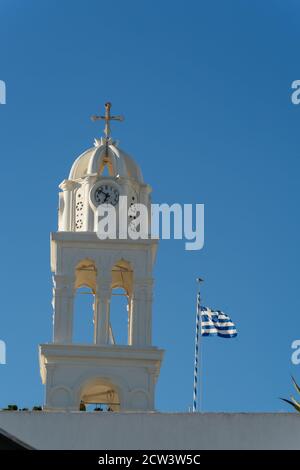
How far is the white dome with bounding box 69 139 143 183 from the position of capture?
53906mm

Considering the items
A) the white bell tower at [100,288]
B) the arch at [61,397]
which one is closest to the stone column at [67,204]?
the white bell tower at [100,288]

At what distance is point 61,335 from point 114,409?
298 cm

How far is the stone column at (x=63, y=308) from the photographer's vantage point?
170 ft

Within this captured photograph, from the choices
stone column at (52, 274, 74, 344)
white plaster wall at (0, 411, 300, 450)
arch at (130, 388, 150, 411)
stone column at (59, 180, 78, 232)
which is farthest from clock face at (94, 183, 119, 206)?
white plaster wall at (0, 411, 300, 450)

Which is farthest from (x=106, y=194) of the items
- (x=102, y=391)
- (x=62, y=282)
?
(x=102, y=391)

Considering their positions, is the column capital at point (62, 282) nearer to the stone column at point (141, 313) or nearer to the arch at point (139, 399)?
the stone column at point (141, 313)

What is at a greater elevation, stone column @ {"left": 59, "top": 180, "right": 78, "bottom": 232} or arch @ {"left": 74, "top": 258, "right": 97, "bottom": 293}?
stone column @ {"left": 59, "top": 180, "right": 78, "bottom": 232}

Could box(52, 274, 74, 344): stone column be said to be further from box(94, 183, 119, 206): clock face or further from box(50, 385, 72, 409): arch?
box(94, 183, 119, 206): clock face

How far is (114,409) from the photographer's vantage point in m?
53.5

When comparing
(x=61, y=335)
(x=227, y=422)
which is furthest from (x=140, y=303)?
(x=227, y=422)

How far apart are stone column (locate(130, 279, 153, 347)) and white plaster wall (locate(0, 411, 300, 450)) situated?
625 centimetres

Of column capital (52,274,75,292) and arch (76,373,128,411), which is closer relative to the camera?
arch (76,373,128,411)

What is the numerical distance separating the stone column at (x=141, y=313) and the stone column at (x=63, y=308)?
171cm
